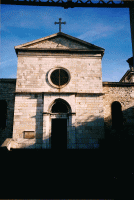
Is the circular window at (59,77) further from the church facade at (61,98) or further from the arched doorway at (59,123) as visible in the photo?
the arched doorway at (59,123)

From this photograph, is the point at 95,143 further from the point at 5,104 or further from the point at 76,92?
the point at 5,104

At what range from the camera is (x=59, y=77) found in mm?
12953

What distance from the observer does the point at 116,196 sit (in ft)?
17.0

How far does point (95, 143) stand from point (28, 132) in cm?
477

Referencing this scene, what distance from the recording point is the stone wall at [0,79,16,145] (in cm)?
1305

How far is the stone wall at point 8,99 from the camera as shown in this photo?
514 inches

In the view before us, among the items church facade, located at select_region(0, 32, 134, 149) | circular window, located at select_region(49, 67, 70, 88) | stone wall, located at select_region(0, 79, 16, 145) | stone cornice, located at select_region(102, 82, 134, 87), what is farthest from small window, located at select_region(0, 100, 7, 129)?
stone cornice, located at select_region(102, 82, 134, 87)

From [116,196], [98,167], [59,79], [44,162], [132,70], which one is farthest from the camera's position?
[132,70]

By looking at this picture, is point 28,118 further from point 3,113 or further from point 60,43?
point 60,43

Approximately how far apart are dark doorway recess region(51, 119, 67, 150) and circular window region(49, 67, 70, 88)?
9.04 ft

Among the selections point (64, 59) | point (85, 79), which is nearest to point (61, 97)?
point (85, 79)

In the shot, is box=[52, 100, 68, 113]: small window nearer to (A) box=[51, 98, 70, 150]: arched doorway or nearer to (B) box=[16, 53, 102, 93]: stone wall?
(A) box=[51, 98, 70, 150]: arched doorway

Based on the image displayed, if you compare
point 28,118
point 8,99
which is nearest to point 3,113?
point 8,99

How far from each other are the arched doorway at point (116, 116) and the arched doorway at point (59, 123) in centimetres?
398
